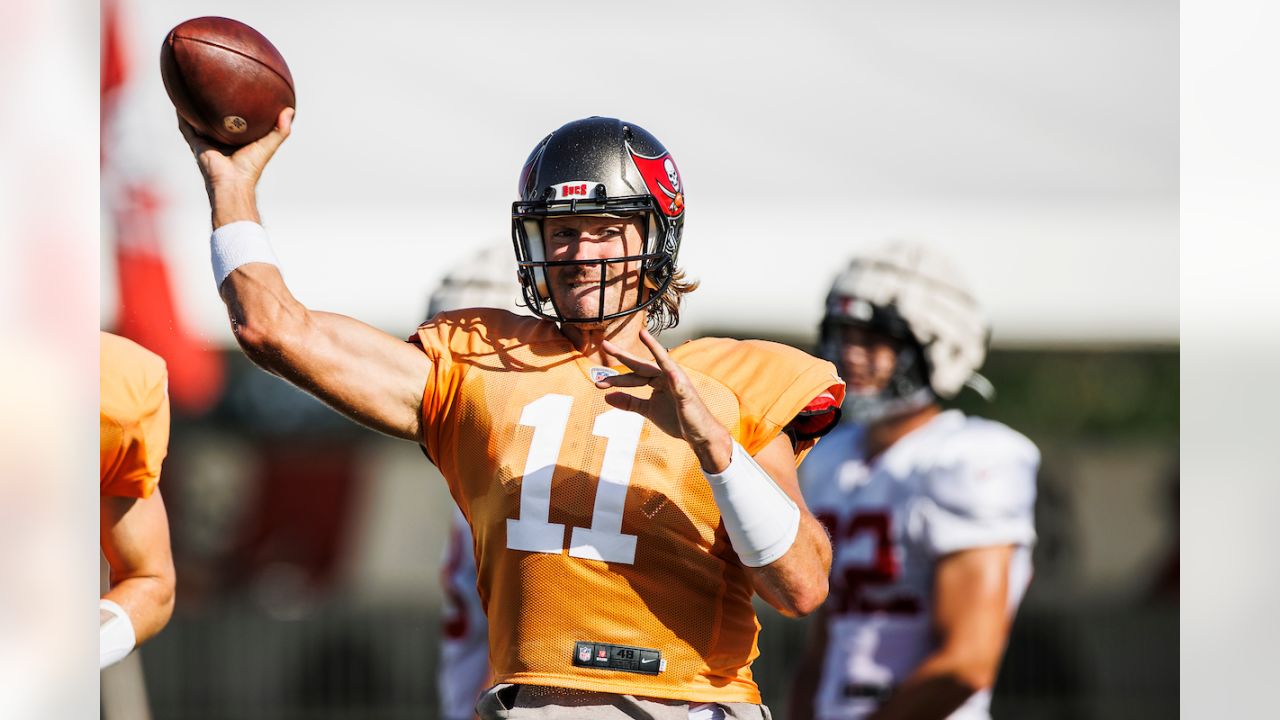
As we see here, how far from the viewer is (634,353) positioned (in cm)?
246

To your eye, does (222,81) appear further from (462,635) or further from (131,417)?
(462,635)

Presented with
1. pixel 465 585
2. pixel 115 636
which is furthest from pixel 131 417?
pixel 465 585

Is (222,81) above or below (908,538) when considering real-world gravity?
above

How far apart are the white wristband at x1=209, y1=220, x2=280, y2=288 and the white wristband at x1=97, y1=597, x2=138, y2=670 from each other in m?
0.81

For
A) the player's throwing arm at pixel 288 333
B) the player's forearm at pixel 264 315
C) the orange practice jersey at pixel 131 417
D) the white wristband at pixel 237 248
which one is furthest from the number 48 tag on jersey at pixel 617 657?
the orange practice jersey at pixel 131 417

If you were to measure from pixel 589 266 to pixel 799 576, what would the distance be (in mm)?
594

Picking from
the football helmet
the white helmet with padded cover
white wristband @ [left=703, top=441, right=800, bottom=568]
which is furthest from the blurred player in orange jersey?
the white helmet with padded cover

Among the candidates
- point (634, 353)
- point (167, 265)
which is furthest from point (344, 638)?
point (634, 353)

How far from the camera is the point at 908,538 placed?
161 inches

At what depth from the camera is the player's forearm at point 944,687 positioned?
3.86 m

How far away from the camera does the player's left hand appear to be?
211 cm

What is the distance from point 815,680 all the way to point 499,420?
2183 millimetres
